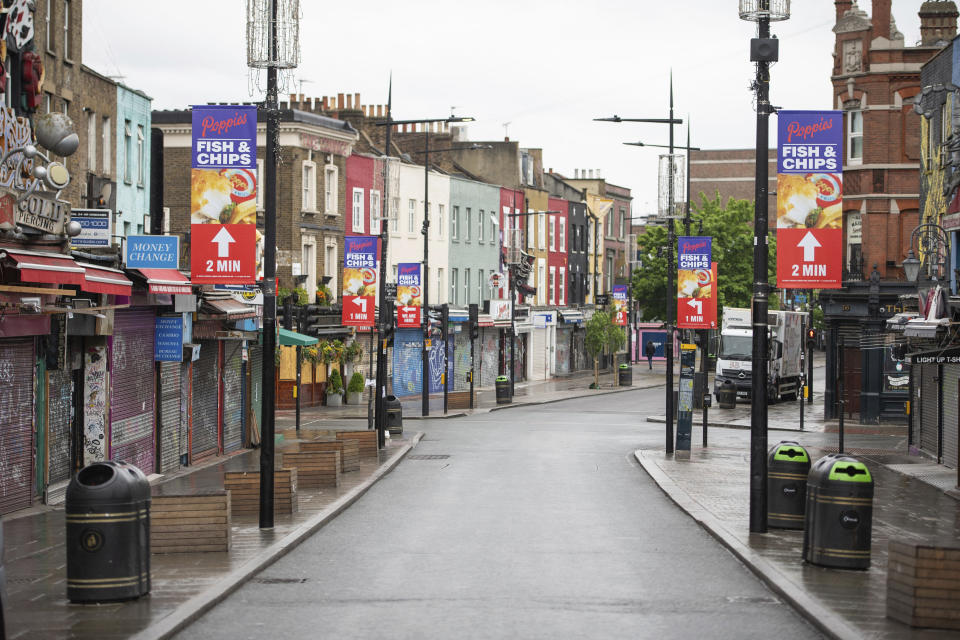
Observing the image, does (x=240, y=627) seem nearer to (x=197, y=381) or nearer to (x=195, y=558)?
(x=195, y=558)

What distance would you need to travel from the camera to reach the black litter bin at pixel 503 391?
54.8m

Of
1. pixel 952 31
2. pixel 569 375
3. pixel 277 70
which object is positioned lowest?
pixel 569 375

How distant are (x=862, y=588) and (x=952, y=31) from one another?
35814 mm

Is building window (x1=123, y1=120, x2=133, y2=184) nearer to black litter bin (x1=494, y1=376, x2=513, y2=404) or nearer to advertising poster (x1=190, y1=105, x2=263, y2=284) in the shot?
advertising poster (x1=190, y1=105, x2=263, y2=284)

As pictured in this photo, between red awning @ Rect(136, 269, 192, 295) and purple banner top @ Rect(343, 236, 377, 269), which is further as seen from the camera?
purple banner top @ Rect(343, 236, 377, 269)

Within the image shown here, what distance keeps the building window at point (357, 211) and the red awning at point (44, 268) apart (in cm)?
3863

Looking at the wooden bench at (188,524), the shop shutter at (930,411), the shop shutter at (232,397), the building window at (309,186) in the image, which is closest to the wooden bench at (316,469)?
the wooden bench at (188,524)

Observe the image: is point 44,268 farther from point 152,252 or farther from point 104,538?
point 104,538

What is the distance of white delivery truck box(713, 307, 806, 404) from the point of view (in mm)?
55344

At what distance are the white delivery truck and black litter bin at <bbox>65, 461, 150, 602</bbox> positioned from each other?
146 ft

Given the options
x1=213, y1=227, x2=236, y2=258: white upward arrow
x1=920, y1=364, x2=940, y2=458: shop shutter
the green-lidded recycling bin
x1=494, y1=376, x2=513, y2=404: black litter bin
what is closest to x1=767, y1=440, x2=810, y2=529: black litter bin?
x1=213, y1=227, x2=236, y2=258: white upward arrow

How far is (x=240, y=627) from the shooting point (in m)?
11.3

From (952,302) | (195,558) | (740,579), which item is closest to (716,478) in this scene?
(952,302)

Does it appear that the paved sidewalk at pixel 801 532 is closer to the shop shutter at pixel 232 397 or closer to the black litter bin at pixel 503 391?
the shop shutter at pixel 232 397
